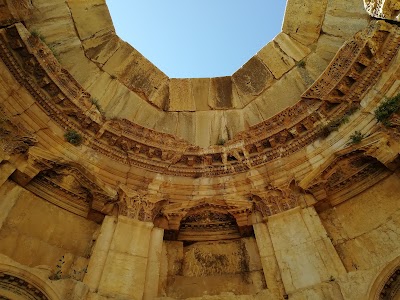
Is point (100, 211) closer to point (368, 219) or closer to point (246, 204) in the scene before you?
point (246, 204)

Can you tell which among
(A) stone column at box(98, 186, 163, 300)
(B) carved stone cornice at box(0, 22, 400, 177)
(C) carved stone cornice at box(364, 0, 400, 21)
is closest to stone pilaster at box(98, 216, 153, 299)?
(A) stone column at box(98, 186, 163, 300)

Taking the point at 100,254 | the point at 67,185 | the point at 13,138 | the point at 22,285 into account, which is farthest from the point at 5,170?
the point at 100,254

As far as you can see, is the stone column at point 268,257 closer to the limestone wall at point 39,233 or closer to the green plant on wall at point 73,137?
the limestone wall at point 39,233

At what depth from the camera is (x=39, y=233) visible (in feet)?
20.2

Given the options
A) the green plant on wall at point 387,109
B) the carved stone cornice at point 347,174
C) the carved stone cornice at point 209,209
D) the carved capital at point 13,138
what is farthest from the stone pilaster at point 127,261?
the green plant on wall at point 387,109

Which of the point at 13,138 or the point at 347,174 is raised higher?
the point at 13,138

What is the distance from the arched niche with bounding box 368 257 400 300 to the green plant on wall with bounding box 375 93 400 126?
274cm

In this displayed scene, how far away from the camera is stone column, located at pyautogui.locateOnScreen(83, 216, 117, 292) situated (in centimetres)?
565

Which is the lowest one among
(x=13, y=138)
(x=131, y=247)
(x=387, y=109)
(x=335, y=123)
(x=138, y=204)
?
(x=131, y=247)

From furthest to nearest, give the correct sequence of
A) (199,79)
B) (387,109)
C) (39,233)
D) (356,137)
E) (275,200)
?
(199,79)
(275,200)
(356,137)
(387,109)
(39,233)

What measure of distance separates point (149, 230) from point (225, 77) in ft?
19.3

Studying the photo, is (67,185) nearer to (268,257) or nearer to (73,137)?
(73,137)

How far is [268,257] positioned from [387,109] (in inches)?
143

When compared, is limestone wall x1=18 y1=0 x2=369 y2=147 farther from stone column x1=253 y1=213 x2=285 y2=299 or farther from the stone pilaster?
the stone pilaster
